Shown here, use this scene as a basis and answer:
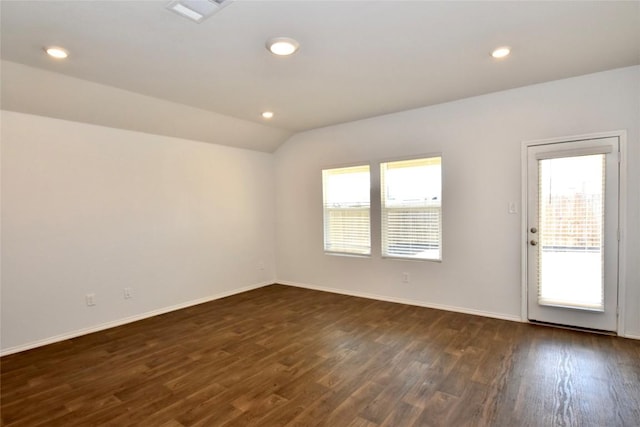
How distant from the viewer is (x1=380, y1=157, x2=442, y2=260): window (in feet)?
13.6

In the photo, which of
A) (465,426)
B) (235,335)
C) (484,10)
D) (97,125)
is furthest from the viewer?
(97,125)

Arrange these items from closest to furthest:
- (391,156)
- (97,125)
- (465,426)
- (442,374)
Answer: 1. (465,426)
2. (442,374)
3. (97,125)
4. (391,156)

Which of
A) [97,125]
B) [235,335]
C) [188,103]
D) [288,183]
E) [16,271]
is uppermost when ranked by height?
[188,103]

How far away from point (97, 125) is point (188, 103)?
106 cm

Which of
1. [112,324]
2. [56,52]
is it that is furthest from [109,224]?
[56,52]

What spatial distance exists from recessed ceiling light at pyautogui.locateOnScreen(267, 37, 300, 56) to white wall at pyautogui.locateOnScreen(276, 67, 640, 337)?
2.28 m

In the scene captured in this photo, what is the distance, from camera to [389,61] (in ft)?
9.02

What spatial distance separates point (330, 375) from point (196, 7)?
2735 mm

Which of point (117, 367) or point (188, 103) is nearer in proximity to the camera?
point (117, 367)

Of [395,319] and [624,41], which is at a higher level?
[624,41]

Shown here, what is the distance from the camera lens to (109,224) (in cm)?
378

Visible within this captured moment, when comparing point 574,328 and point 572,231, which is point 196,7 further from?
point 574,328

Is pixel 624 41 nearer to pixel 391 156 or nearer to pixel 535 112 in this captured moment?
pixel 535 112

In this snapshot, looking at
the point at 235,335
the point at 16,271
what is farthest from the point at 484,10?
the point at 16,271
